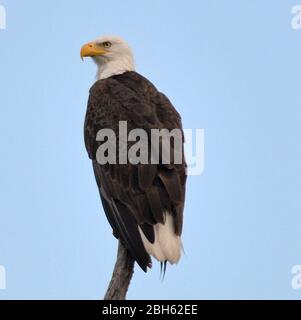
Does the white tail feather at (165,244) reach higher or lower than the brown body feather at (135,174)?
lower

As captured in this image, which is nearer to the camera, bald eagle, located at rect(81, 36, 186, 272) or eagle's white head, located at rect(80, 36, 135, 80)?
bald eagle, located at rect(81, 36, 186, 272)

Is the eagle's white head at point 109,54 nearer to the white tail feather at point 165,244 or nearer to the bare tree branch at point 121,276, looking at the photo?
the white tail feather at point 165,244

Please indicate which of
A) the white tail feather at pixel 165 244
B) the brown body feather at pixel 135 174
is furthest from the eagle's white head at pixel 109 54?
the white tail feather at pixel 165 244

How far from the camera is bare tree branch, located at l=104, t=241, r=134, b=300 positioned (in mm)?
10133

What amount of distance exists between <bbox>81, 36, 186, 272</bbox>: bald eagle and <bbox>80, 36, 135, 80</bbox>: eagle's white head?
0.43m

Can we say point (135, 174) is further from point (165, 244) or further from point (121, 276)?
point (121, 276)

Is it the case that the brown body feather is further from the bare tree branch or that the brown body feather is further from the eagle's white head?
the eagle's white head

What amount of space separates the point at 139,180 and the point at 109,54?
2.81m

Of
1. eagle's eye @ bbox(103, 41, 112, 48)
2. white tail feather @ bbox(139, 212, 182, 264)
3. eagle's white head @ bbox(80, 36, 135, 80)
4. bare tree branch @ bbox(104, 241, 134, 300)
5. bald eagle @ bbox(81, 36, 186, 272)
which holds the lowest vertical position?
bare tree branch @ bbox(104, 241, 134, 300)

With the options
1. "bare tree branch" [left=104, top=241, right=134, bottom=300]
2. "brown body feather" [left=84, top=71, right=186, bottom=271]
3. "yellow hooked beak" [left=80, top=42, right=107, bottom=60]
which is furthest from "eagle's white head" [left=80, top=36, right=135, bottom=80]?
"bare tree branch" [left=104, top=241, right=134, bottom=300]

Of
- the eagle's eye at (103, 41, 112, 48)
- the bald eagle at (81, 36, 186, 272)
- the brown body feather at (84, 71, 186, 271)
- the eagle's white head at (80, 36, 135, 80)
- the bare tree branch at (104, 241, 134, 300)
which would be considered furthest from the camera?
the eagle's eye at (103, 41, 112, 48)

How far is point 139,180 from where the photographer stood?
1076 centimetres

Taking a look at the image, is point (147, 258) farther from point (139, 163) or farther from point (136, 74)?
point (136, 74)

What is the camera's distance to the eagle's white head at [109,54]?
12.9 m
